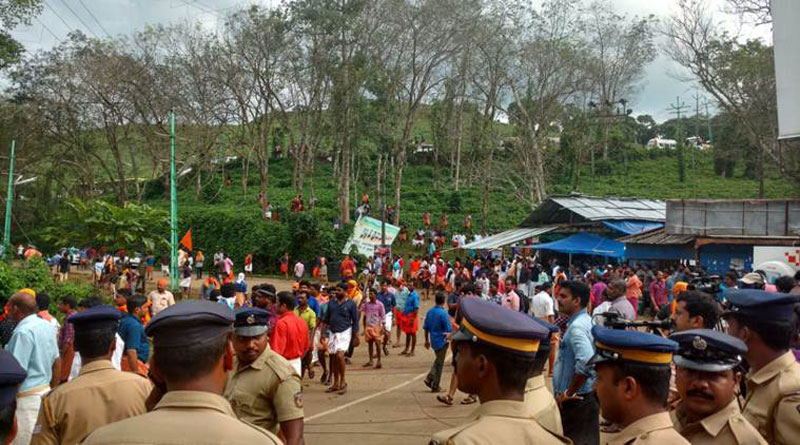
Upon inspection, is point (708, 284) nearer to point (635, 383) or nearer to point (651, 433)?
point (635, 383)

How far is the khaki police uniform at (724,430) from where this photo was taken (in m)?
2.96

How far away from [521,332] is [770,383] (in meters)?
1.66

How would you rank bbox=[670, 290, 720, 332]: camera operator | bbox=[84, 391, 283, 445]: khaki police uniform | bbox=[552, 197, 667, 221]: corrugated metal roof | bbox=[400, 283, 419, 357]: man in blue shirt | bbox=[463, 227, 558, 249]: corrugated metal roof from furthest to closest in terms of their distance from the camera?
bbox=[552, 197, 667, 221]: corrugated metal roof
bbox=[463, 227, 558, 249]: corrugated metal roof
bbox=[400, 283, 419, 357]: man in blue shirt
bbox=[670, 290, 720, 332]: camera operator
bbox=[84, 391, 283, 445]: khaki police uniform

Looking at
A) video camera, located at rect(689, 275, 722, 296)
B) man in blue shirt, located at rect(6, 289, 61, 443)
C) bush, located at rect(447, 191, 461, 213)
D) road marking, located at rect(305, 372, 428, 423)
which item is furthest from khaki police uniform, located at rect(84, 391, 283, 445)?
bush, located at rect(447, 191, 461, 213)

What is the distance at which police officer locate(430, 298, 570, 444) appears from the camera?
2.61 meters

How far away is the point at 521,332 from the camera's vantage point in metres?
2.70

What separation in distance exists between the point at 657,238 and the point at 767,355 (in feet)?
71.6

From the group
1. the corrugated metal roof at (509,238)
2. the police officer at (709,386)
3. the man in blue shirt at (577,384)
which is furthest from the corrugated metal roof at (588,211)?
the police officer at (709,386)

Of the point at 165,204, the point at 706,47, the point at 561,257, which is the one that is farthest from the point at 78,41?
the point at 706,47

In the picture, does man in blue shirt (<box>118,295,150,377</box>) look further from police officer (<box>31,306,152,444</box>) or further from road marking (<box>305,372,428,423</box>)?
police officer (<box>31,306,152,444</box>)

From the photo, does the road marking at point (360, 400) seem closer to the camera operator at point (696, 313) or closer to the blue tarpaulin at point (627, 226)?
the camera operator at point (696, 313)

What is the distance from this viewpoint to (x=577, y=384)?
18.4 feet

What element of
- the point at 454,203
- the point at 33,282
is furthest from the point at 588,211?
the point at 33,282

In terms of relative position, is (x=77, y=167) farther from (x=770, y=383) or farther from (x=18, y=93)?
(x=770, y=383)
